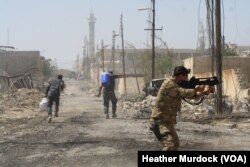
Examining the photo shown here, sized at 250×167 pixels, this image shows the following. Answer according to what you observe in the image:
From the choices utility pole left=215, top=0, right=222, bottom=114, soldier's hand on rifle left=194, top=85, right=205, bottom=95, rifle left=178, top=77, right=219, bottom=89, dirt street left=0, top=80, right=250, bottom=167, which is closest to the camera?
soldier's hand on rifle left=194, top=85, right=205, bottom=95

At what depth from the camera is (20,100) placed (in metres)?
30.0

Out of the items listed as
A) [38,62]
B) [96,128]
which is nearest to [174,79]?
[96,128]

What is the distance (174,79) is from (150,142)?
377 cm

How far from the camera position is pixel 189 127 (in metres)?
14.2

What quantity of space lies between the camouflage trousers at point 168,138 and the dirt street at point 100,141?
1.14 meters

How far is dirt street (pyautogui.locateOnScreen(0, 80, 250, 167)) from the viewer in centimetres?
895

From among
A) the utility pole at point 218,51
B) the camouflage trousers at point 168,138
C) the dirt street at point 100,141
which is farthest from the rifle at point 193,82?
the utility pole at point 218,51

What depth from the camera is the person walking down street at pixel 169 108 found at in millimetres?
7324

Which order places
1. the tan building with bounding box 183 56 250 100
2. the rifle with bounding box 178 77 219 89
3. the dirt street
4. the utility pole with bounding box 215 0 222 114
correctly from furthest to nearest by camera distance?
the tan building with bounding box 183 56 250 100 < the utility pole with bounding box 215 0 222 114 < the dirt street < the rifle with bounding box 178 77 219 89

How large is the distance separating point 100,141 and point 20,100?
19.7m

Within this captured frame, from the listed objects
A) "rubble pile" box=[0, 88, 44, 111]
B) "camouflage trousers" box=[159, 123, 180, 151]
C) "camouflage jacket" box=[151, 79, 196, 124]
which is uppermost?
"camouflage jacket" box=[151, 79, 196, 124]

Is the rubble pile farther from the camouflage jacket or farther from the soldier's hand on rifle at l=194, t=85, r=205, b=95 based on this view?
the soldier's hand on rifle at l=194, t=85, r=205, b=95

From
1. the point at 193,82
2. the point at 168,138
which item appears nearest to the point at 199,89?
the point at 193,82

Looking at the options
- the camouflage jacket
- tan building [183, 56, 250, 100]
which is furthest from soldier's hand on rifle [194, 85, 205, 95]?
tan building [183, 56, 250, 100]
